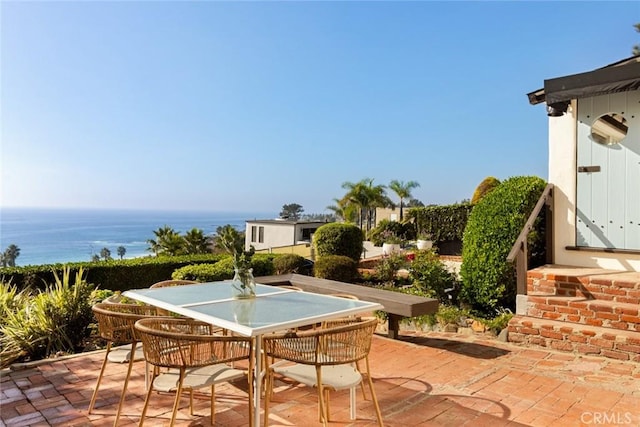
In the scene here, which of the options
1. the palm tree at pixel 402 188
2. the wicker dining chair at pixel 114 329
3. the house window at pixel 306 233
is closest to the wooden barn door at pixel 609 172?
the wicker dining chair at pixel 114 329

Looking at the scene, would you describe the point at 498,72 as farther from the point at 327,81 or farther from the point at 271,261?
the point at 271,261

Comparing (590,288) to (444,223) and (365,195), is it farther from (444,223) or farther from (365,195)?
(365,195)

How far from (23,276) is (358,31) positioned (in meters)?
9.18

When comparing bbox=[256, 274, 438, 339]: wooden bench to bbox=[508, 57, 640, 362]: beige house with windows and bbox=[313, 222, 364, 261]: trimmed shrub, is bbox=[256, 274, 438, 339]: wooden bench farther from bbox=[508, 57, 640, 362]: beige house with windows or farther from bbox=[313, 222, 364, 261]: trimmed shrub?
bbox=[313, 222, 364, 261]: trimmed shrub

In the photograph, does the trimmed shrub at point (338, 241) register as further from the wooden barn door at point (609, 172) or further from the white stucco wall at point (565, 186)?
the wooden barn door at point (609, 172)

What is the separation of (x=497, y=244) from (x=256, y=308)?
13.9ft

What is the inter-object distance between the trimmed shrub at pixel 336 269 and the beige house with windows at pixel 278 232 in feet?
69.7

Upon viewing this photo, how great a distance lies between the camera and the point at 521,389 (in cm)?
354

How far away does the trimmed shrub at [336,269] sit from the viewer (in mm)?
9152

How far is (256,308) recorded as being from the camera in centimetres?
295

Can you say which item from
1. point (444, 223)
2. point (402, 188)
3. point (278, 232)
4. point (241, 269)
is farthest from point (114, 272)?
point (278, 232)

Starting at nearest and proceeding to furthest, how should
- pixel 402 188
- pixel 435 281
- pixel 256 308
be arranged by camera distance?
pixel 256 308 < pixel 435 281 < pixel 402 188

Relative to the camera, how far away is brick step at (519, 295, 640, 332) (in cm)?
455

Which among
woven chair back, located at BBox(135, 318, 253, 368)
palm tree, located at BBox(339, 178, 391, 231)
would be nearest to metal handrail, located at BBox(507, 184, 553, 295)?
woven chair back, located at BBox(135, 318, 253, 368)
